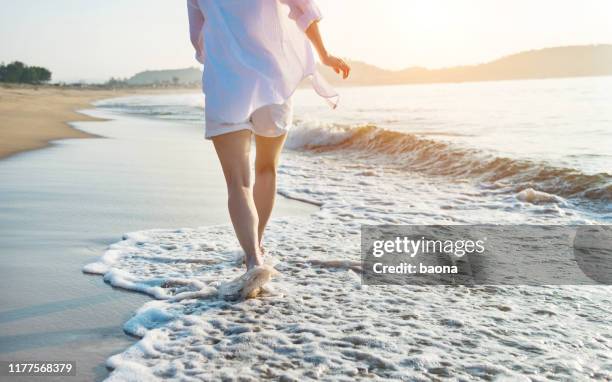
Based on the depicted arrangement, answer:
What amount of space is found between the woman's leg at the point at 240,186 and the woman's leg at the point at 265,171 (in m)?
0.24

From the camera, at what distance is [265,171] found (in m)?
3.19

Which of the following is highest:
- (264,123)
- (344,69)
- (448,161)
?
(344,69)

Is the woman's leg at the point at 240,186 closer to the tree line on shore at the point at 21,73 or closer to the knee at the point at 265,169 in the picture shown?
the knee at the point at 265,169

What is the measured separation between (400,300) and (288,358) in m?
0.91

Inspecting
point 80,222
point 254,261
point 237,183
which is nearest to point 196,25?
point 237,183

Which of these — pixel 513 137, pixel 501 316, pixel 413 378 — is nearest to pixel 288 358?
pixel 413 378

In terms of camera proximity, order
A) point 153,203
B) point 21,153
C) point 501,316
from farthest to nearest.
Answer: point 21,153
point 153,203
point 501,316

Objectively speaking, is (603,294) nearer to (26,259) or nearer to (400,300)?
(400,300)

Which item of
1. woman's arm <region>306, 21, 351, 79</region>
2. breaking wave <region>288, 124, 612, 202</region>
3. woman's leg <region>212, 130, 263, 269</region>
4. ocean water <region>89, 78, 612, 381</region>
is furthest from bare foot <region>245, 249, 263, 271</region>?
breaking wave <region>288, 124, 612, 202</region>

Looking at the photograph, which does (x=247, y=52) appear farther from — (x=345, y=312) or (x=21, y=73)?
(x=21, y=73)

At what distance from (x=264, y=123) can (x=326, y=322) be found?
1045 mm

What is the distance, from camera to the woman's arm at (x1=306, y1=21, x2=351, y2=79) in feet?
9.44

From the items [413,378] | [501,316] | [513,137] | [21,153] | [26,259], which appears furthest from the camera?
[513,137]

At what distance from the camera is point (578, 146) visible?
30.7 ft
